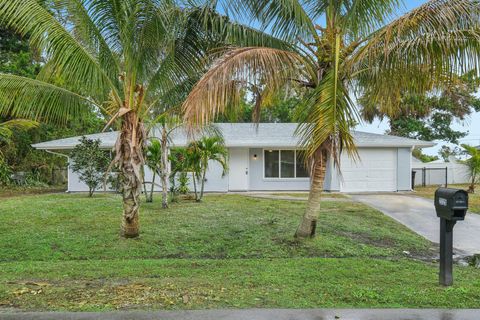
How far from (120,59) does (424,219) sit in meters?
9.22

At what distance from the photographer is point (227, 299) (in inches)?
166

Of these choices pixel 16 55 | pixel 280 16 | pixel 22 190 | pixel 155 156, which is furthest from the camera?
pixel 22 190

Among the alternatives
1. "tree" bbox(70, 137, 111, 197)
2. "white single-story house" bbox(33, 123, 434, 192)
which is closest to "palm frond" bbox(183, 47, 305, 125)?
"tree" bbox(70, 137, 111, 197)

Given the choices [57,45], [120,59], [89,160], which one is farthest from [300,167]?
[57,45]

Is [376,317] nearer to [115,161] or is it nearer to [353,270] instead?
[353,270]

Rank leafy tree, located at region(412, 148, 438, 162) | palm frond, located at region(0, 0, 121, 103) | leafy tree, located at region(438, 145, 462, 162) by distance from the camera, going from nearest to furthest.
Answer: palm frond, located at region(0, 0, 121, 103), leafy tree, located at region(438, 145, 462, 162), leafy tree, located at region(412, 148, 438, 162)

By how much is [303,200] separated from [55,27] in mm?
10803

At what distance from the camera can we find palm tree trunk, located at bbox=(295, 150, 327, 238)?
7469 millimetres

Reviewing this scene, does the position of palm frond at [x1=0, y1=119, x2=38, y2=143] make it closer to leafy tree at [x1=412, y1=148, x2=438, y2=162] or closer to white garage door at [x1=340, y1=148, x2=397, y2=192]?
white garage door at [x1=340, y1=148, x2=397, y2=192]

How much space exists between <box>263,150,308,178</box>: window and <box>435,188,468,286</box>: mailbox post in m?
14.0

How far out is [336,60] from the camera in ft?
20.7

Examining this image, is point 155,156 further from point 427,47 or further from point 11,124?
point 427,47

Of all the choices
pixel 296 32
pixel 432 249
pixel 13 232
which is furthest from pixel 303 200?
pixel 13 232

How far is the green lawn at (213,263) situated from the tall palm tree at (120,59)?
143cm
